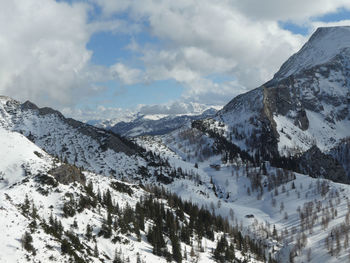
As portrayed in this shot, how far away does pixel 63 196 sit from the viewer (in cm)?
11269

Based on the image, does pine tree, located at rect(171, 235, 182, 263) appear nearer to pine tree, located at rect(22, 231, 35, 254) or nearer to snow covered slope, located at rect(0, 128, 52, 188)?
pine tree, located at rect(22, 231, 35, 254)

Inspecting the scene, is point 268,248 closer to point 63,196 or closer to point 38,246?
point 63,196

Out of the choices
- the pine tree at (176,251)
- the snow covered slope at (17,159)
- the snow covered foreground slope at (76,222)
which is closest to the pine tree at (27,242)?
the snow covered foreground slope at (76,222)

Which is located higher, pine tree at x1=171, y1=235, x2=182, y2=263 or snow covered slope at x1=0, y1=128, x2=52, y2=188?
snow covered slope at x1=0, y1=128, x2=52, y2=188

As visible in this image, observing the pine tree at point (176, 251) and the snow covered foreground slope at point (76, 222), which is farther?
the pine tree at point (176, 251)

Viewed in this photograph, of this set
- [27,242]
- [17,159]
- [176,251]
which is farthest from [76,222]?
[17,159]

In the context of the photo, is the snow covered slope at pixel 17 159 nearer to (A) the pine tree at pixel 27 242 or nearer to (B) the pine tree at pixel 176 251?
(A) the pine tree at pixel 27 242

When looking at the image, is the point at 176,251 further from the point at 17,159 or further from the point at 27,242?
the point at 17,159

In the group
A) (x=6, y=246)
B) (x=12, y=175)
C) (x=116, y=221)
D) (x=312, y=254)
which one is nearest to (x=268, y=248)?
(x=312, y=254)

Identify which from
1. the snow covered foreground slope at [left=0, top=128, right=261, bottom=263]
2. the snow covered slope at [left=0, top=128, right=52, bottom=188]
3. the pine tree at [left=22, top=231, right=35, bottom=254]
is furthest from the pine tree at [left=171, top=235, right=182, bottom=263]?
the snow covered slope at [left=0, top=128, right=52, bottom=188]

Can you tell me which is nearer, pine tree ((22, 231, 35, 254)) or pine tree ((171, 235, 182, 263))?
pine tree ((22, 231, 35, 254))

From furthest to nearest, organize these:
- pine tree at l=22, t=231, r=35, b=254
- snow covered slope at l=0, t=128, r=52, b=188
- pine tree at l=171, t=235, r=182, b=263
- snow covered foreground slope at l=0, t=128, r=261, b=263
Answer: snow covered slope at l=0, t=128, r=52, b=188 < pine tree at l=171, t=235, r=182, b=263 < snow covered foreground slope at l=0, t=128, r=261, b=263 < pine tree at l=22, t=231, r=35, b=254

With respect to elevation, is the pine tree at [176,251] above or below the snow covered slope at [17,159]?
below

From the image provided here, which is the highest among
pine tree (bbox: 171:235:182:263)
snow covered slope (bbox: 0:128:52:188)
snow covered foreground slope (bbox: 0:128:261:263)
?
snow covered slope (bbox: 0:128:52:188)
